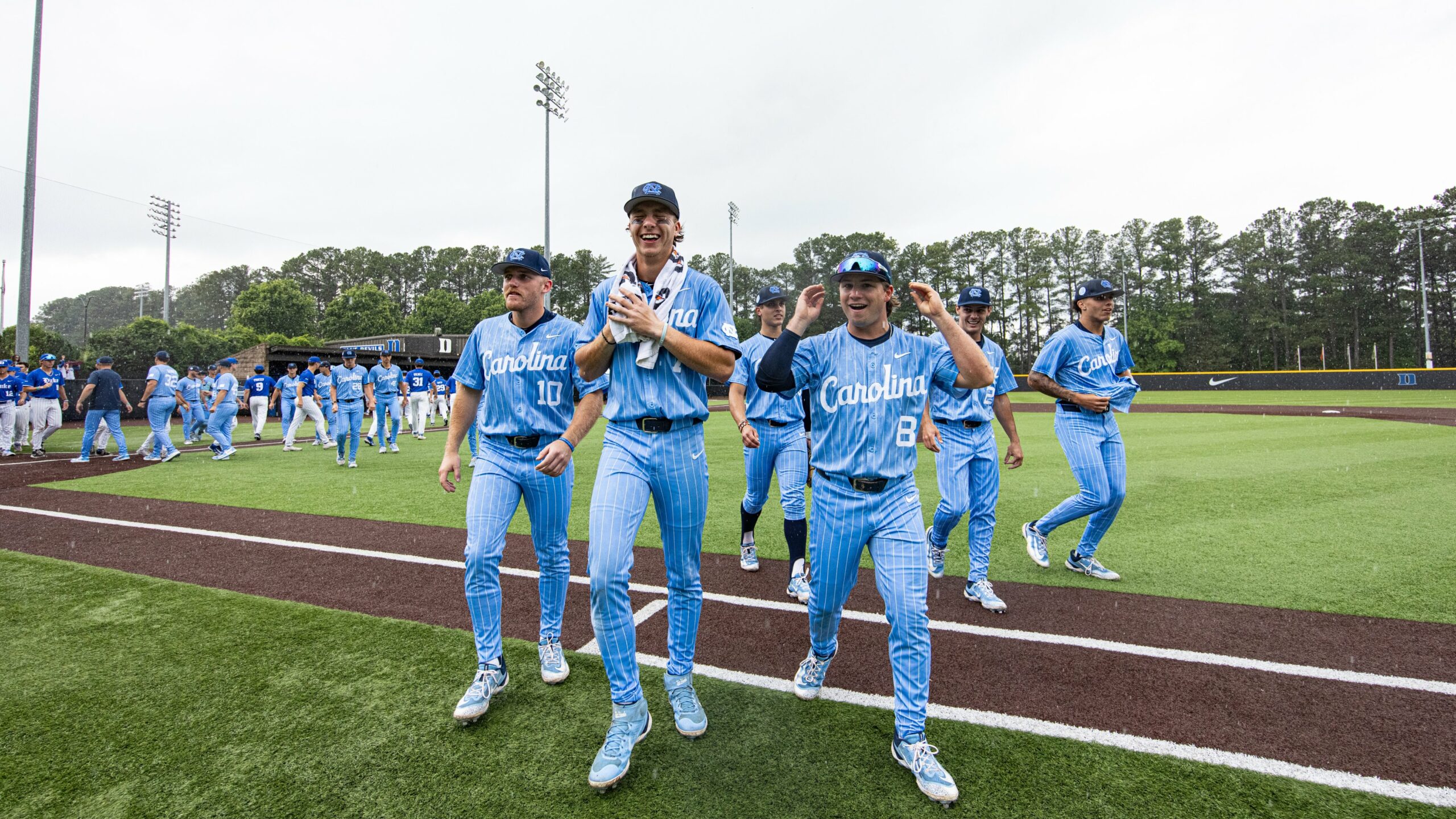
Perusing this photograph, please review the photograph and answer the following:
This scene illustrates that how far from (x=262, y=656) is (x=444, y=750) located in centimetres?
179

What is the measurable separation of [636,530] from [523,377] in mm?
1215

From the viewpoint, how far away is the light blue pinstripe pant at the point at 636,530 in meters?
2.67

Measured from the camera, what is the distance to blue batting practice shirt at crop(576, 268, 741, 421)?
2.81 metres

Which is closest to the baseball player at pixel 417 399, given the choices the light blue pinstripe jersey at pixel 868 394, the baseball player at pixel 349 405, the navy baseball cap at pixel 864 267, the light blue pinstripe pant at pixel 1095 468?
the baseball player at pixel 349 405

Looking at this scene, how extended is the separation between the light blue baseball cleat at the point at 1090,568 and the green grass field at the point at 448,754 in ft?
9.04

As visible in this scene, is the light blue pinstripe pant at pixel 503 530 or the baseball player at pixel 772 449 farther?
the baseball player at pixel 772 449

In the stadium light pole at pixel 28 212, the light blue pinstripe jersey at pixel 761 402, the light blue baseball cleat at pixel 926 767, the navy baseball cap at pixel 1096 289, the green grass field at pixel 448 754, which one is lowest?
the green grass field at pixel 448 754

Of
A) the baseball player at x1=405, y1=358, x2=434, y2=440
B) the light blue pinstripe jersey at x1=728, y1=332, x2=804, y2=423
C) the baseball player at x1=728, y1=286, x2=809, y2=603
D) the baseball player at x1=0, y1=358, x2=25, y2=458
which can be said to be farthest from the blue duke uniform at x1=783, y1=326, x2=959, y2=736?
the baseball player at x1=0, y1=358, x2=25, y2=458

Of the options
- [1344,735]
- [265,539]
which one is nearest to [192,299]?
[265,539]

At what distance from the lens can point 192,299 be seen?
422ft

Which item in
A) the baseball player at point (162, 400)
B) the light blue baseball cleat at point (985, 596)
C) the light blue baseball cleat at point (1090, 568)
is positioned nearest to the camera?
the light blue baseball cleat at point (985, 596)

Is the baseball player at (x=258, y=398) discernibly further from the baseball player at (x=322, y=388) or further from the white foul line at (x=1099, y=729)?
the white foul line at (x=1099, y=729)

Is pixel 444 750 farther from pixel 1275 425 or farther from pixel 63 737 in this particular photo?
pixel 1275 425

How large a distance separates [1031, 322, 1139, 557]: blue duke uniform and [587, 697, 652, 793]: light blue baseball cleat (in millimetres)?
4004
